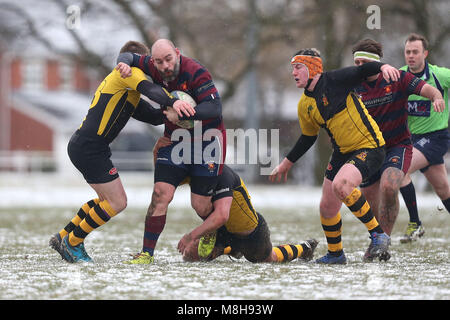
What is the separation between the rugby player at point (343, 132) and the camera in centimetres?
704

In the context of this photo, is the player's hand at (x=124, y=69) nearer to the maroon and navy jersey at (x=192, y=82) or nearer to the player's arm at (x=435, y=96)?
the maroon and navy jersey at (x=192, y=82)

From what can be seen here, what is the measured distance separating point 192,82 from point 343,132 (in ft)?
4.43

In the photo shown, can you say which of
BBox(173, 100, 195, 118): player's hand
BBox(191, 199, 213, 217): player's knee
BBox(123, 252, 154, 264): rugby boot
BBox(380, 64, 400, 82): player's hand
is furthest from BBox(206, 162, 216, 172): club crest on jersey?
BBox(380, 64, 400, 82): player's hand

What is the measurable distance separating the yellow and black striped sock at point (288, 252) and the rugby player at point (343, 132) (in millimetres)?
245

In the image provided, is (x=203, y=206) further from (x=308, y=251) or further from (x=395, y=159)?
(x=395, y=159)

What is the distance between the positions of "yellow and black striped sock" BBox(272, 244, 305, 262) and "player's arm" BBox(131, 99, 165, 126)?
1538 millimetres

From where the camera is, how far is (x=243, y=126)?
28734 millimetres

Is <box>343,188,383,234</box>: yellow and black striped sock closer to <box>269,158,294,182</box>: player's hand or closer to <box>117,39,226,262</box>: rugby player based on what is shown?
<box>269,158,294,182</box>: player's hand

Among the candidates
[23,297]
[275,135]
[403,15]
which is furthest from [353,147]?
[275,135]

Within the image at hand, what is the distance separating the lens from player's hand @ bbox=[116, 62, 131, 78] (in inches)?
272

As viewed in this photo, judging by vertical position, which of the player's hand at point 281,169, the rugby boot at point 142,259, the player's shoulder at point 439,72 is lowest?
the rugby boot at point 142,259

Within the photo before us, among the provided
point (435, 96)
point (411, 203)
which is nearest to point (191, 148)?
point (435, 96)

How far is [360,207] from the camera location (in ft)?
23.3

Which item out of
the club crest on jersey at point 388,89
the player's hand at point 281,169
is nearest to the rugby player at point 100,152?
the player's hand at point 281,169
